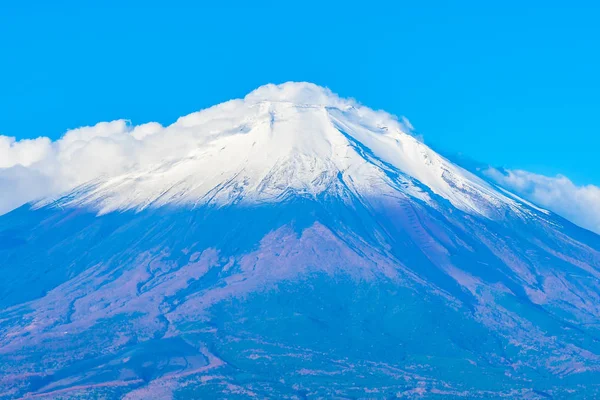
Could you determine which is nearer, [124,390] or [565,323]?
[124,390]

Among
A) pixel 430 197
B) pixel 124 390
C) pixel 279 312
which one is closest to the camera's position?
pixel 124 390

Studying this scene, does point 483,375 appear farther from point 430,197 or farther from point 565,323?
point 430,197

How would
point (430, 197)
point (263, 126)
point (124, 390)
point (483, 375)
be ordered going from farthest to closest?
point (263, 126) < point (430, 197) < point (483, 375) < point (124, 390)

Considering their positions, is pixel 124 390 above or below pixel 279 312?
below

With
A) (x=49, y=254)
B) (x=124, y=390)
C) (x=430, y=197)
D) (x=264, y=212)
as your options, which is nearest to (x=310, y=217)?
(x=264, y=212)

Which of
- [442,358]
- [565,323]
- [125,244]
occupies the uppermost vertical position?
[125,244]

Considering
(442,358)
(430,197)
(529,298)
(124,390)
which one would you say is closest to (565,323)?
(529,298)

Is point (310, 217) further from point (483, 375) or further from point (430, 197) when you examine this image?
point (483, 375)
